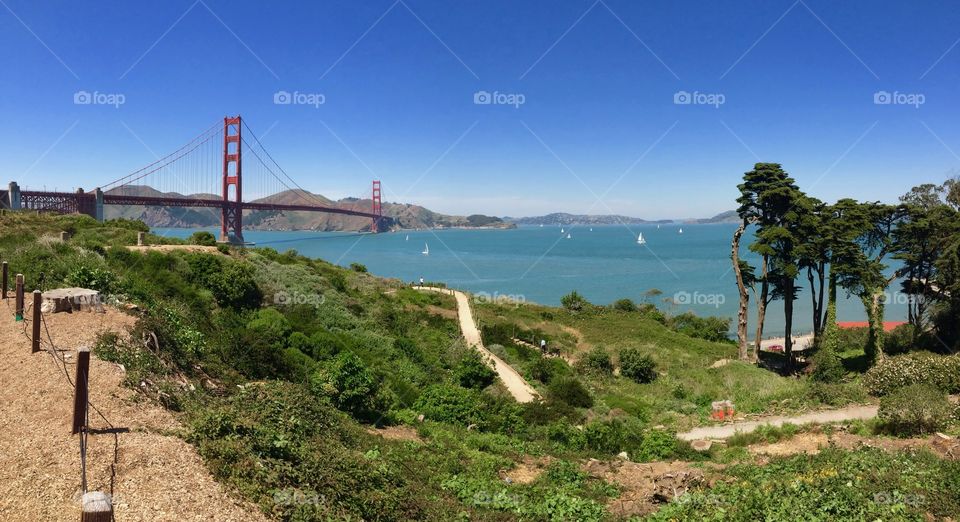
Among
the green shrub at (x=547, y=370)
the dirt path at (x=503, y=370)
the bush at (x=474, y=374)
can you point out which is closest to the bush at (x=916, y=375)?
the green shrub at (x=547, y=370)

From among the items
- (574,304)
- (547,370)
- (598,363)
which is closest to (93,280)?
(547,370)

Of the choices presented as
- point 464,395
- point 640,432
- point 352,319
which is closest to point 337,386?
point 464,395

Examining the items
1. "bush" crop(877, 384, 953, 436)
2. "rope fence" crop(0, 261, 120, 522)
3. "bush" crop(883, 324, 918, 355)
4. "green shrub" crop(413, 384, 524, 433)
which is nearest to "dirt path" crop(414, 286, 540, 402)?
"green shrub" crop(413, 384, 524, 433)

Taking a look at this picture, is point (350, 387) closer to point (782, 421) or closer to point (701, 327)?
point (782, 421)

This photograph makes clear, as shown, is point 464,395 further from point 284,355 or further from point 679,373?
point 679,373

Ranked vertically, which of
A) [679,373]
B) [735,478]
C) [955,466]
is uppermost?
[955,466]

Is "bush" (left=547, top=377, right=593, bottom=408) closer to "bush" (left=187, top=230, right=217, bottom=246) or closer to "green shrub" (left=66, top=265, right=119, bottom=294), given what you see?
"green shrub" (left=66, top=265, right=119, bottom=294)
